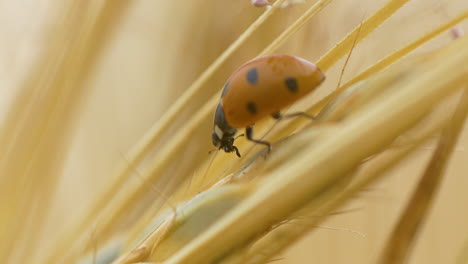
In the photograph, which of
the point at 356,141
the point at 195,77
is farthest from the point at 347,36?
the point at 195,77

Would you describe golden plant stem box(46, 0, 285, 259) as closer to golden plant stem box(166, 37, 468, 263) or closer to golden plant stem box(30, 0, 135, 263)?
golden plant stem box(30, 0, 135, 263)

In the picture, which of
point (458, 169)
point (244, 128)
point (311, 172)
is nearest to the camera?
point (311, 172)

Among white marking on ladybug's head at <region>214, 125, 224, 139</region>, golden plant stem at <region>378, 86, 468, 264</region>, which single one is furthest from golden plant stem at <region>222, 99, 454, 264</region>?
white marking on ladybug's head at <region>214, 125, 224, 139</region>

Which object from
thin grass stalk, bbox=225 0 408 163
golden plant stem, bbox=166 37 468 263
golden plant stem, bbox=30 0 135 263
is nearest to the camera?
golden plant stem, bbox=166 37 468 263

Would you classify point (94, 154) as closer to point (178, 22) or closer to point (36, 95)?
point (178, 22)

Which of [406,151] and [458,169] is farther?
[458,169]

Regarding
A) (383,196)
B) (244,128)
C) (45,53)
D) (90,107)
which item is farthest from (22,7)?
(383,196)

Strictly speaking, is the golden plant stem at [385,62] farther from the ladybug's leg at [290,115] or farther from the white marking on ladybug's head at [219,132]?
the white marking on ladybug's head at [219,132]
